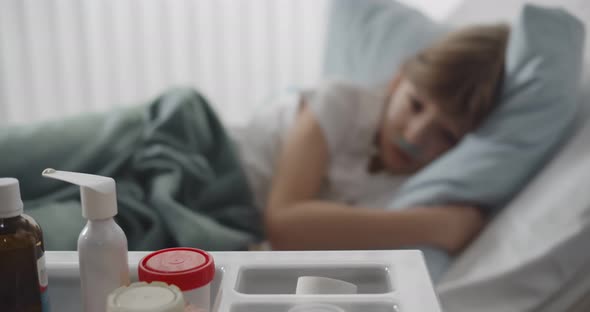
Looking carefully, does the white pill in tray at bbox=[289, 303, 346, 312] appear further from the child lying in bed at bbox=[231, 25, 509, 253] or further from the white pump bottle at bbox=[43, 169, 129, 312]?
the child lying in bed at bbox=[231, 25, 509, 253]

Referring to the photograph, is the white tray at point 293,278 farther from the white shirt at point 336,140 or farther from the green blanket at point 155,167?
the white shirt at point 336,140

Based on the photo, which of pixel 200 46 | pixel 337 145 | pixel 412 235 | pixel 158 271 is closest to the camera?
pixel 158 271

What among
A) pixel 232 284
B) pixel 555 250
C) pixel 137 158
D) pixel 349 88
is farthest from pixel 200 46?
pixel 232 284

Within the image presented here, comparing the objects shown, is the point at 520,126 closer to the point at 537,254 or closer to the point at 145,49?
the point at 537,254

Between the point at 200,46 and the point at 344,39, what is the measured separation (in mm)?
522

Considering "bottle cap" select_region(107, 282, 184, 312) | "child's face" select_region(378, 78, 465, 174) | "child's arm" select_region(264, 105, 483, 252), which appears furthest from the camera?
"child's face" select_region(378, 78, 465, 174)

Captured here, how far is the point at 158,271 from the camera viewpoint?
367mm

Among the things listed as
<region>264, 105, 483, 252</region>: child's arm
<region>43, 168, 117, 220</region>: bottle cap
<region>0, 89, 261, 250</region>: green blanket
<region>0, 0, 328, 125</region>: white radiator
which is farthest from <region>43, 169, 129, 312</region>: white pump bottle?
<region>0, 0, 328, 125</region>: white radiator

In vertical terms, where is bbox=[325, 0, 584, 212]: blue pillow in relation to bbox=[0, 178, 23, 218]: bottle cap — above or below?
below

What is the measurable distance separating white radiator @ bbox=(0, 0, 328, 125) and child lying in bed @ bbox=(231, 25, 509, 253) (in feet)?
1.52

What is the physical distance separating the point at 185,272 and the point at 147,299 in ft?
0.13

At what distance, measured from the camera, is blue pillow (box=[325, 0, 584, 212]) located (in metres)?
0.98

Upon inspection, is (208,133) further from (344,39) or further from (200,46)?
(200,46)

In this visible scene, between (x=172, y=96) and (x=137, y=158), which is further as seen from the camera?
(x=172, y=96)
